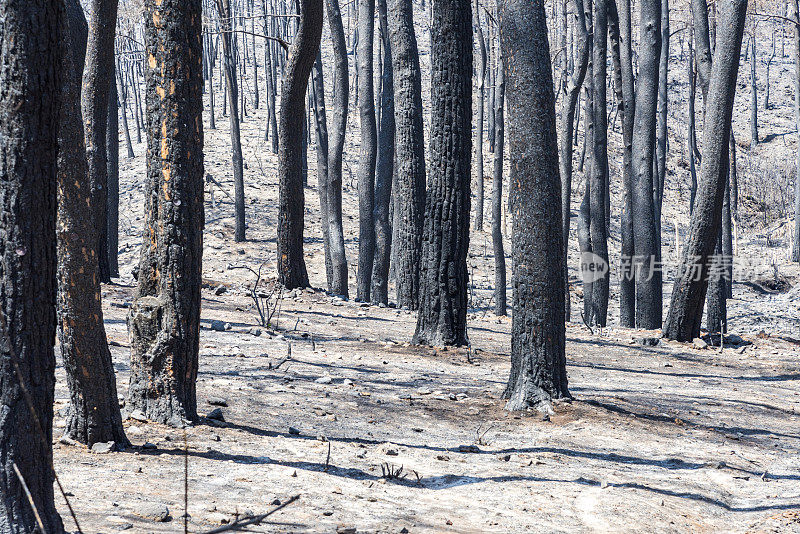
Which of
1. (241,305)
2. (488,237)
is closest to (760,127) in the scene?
(488,237)

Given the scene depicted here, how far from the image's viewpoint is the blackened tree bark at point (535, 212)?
18.9ft

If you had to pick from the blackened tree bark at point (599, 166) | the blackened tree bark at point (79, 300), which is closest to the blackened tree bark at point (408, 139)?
the blackened tree bark at point (599, 166)

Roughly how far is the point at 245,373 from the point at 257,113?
35008mm

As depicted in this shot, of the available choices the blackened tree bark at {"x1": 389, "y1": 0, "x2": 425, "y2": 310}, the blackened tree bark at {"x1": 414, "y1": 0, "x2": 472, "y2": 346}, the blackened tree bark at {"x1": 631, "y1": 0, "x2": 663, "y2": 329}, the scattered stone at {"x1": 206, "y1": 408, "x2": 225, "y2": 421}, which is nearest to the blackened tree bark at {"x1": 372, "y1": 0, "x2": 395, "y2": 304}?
the blackened tree bark at {"x1": 389, "y1": 0, "x2": 425, "y2": 310}

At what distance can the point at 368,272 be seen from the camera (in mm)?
13867

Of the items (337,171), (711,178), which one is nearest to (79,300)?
(711,178)

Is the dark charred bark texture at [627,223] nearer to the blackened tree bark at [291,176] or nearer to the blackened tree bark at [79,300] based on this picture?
the blackened tree bark at [291,176]

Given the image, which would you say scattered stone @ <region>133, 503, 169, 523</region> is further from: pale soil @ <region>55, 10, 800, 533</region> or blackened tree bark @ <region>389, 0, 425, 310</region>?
blackened tree bark @ <region>389, 0, 425, 310</region>

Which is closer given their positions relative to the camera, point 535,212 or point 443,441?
point 443,441

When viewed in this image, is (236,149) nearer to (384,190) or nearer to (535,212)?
(384,190)

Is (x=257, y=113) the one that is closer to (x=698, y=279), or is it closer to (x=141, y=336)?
(x=698, y=279)

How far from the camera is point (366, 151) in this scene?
1368cm

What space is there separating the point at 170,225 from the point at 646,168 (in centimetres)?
910

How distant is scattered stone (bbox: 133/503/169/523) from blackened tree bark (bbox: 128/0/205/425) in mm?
1423
